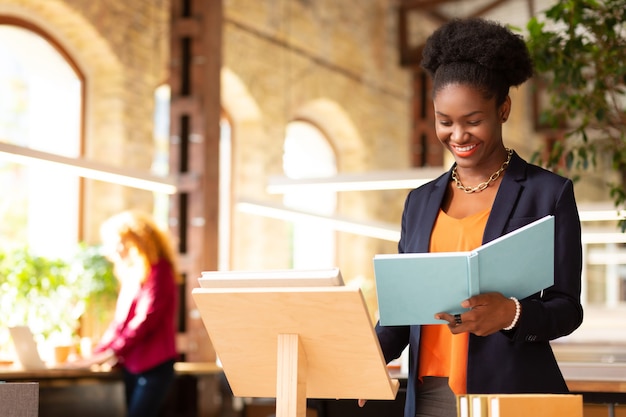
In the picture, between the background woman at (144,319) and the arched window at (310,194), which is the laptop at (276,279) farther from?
the arched window at (310,194)

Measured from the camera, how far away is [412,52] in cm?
1321

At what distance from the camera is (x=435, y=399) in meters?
2.11

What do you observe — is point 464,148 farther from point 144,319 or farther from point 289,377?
point 144,319

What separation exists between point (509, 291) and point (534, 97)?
46.7 feet

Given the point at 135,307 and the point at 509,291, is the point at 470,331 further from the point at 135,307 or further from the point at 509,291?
the point at 135,307

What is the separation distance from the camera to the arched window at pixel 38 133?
311 inches

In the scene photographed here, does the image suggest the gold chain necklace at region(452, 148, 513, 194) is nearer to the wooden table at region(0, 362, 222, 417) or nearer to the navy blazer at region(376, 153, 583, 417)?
the navy blazer at region(376, 153, 583, 417)

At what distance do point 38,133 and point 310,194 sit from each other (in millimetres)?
4506

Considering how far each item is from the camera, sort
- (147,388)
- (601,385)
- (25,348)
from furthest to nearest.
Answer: (147,388) < (25,348) < (601,385)

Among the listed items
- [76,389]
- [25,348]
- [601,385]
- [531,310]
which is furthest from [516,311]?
[76,389]

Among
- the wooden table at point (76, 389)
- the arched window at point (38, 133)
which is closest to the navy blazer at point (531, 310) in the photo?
the wooden table at point (76, 389)

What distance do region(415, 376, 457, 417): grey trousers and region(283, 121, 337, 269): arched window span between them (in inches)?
378

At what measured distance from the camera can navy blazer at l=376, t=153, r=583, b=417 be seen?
6.55 feet

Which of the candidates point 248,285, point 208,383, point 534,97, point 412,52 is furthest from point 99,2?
point 534,97
